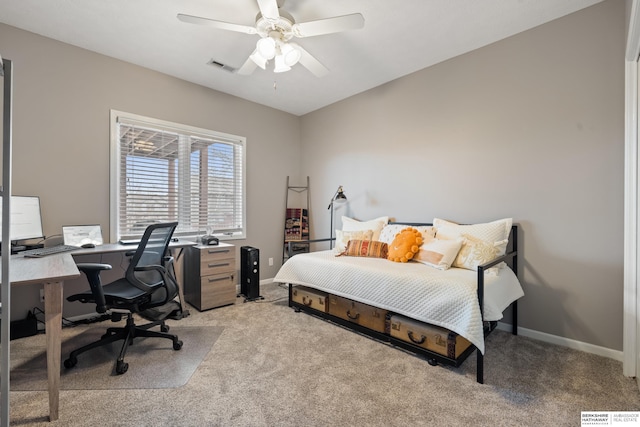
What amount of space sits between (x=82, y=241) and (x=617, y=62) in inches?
184

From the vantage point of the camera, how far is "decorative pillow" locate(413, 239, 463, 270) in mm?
2398

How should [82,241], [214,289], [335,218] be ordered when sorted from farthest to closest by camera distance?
[335,218] < [214,289] < [82,241]

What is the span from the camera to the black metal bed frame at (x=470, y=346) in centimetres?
182

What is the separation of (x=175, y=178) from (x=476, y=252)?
3.33 m

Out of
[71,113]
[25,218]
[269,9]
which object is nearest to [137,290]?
[25,218]

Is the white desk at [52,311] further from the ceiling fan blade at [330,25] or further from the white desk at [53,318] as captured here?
the ceiling fan blade at [330,25]

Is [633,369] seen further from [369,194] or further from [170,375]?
[170,375]

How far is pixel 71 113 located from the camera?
2.72m

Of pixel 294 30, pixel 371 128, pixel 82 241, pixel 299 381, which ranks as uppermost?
pixel 294 30

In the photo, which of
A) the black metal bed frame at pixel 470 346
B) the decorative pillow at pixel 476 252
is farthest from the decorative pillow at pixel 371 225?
the decorative pillow at pixel 476 252

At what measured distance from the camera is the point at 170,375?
189 cm

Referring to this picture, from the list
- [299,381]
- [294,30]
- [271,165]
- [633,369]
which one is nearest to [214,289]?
[299,381]

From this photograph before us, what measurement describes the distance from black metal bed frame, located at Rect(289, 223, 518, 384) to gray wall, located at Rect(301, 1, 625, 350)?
8 centimetres

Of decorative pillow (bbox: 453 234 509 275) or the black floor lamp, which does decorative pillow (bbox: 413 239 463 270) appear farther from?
the black floor lamp
